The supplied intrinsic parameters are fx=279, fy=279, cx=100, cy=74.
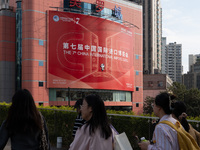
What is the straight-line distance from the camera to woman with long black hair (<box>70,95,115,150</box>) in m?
3.05

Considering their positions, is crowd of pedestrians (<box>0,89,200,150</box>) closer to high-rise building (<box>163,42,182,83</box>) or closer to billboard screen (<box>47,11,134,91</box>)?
billboard screen (<box>47,11,134,91</box>)

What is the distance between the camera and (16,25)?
43406 millimetres

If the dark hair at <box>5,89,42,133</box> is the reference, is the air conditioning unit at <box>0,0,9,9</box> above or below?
above

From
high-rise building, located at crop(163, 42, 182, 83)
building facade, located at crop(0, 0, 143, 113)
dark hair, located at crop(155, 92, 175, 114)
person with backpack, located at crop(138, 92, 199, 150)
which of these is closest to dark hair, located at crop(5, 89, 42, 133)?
person with backpack, located at crop(138, 92, 199, 150)

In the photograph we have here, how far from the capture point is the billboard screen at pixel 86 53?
42.7 metres

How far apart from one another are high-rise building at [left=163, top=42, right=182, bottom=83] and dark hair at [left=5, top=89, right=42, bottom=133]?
174m

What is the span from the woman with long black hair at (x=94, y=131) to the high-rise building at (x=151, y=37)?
300ft

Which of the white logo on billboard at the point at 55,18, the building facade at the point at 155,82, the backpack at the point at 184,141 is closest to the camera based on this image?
the backpack at the point at 184,141

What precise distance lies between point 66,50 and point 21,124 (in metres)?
40.4

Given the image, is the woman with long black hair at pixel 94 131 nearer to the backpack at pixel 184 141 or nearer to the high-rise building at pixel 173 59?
the backpack at pixel 184 141

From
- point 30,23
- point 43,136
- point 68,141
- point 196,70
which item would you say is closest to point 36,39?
point 30,23

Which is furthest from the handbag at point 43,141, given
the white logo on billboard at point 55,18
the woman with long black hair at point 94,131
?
the white logo on billboard at point 55,18

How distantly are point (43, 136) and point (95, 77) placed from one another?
139 feet

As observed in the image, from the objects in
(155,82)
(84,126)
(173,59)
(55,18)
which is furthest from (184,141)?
(173,59)
